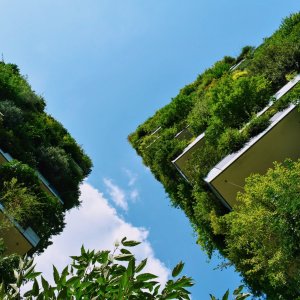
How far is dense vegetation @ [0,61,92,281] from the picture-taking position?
16.4m

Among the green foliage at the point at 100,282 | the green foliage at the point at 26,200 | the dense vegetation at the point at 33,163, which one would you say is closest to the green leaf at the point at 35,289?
the green foliage at the point at 100,282

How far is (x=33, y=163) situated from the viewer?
70.0ft

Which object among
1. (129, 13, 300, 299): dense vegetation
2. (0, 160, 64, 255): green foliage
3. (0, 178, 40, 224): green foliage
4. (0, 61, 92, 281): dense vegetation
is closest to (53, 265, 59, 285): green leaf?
(129, 13, 300, 299): dense vegetation

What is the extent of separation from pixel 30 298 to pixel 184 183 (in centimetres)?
1765

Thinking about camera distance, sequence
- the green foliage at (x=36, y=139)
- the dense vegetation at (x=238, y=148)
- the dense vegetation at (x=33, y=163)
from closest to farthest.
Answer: the dense vegetation at (x=238, y=148), the dense vegetation at (x=33, y=163), the green foliage at (x=36, y=139)

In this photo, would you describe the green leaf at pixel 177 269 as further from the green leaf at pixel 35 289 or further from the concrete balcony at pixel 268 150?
the concrete balcony at pixel 268 150

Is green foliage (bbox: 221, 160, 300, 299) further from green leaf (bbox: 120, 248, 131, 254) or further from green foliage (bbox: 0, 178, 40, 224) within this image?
green foliage (bbox: 0, 178, 40, 224)

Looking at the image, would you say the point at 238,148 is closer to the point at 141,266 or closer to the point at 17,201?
the point at 17,201

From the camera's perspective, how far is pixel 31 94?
27.3m

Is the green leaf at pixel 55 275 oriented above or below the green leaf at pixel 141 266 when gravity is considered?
above

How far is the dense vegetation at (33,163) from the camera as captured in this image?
16.4 meters

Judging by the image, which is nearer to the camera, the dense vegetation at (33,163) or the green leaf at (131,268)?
the green leaf at (131,268)

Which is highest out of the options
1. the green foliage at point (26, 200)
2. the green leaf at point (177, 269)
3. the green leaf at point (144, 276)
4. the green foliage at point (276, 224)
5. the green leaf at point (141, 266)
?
the green foliage at point (26, 200)

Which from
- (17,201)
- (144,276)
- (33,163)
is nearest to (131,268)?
(144,276)
